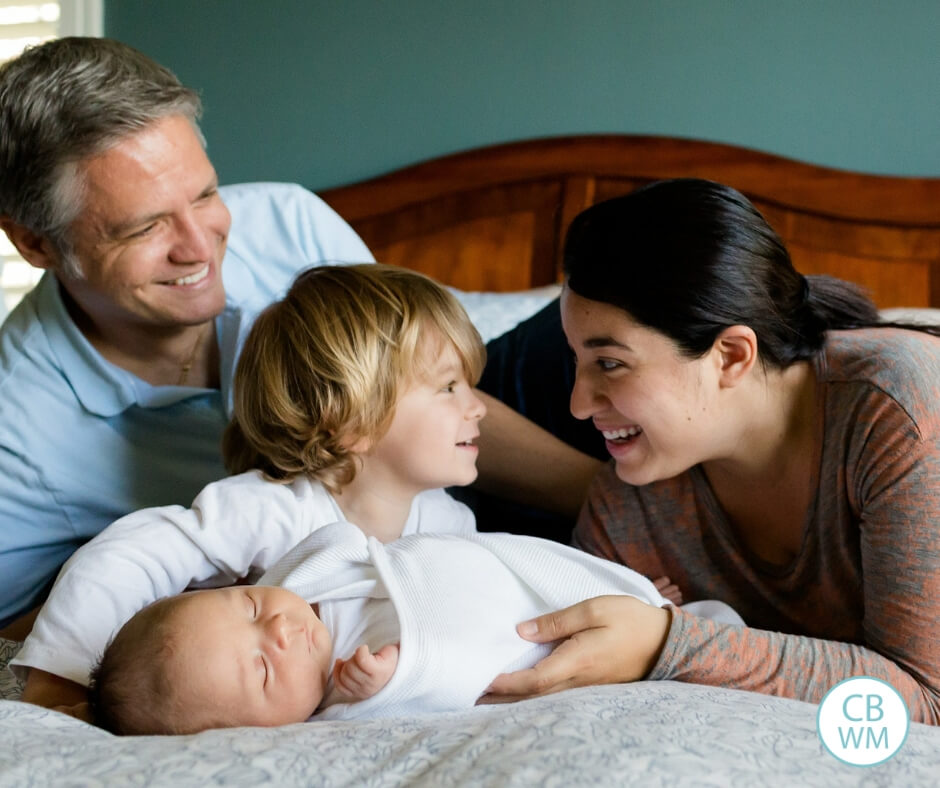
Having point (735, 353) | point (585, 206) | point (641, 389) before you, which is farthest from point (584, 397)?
point (585, 206)

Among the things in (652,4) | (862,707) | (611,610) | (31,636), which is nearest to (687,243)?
(611,610)

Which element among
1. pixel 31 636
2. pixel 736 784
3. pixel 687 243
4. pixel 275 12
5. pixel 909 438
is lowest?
pixel 31 636

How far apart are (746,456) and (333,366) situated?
0.63 meters

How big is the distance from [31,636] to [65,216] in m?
0.72

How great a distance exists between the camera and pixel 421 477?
156 centimetres

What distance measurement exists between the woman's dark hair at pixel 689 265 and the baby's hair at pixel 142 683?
68 cm

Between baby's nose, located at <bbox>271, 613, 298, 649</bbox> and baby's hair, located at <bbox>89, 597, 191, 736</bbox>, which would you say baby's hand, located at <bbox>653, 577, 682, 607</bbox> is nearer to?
baby's nose, located at <bbox>271, 613, 298, 649</bbox>

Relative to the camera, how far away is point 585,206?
2.45 m

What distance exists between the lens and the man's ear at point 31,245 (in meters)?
1.72

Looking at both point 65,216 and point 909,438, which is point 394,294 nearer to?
point 65,216

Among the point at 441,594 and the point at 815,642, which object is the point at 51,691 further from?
the point at 815,642

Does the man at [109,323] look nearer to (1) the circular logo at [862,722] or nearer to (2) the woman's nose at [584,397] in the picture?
(2) the woman's nose at [584,397]

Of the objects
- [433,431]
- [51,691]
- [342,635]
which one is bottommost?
[51,691]

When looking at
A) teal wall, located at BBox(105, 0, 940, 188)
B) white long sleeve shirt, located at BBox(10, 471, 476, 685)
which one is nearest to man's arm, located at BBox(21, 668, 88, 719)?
white long sleeve shirt, located at BBox(10, 471, 476, 685)
